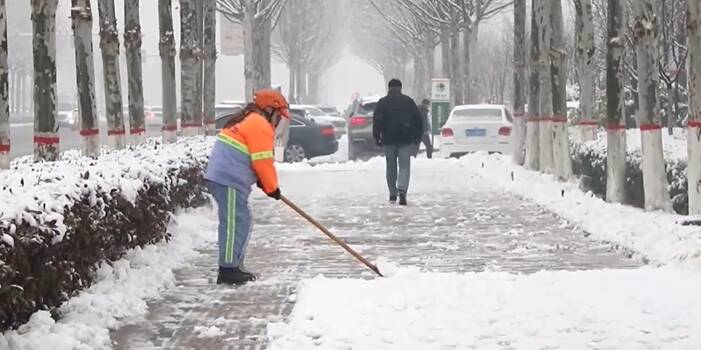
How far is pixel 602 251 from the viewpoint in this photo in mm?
9836

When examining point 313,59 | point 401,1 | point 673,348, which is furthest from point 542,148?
point 313,59

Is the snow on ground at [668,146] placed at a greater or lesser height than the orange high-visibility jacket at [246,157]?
→ lesser

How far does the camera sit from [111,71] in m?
15.2

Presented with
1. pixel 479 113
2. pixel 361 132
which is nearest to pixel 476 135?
pixel 479 113

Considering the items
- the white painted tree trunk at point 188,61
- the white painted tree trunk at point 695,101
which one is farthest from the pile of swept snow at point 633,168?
the white painted tree trunk at point 188,61

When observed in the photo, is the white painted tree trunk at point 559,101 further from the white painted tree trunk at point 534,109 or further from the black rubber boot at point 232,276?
the black rubber boot at point 232,276

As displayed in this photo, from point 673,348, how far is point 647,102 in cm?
651

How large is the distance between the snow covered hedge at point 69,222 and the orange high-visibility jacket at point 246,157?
2.38ft

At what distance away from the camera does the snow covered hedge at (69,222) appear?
5.61m

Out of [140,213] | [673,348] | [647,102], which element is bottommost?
[673,348]

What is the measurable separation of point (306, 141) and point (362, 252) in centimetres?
1585

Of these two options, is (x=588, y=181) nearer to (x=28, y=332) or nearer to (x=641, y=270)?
(x=641, y=270)

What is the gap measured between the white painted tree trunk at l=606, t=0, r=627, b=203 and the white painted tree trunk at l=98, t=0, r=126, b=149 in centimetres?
682

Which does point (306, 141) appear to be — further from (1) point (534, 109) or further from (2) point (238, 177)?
(2) point (238, 177)
